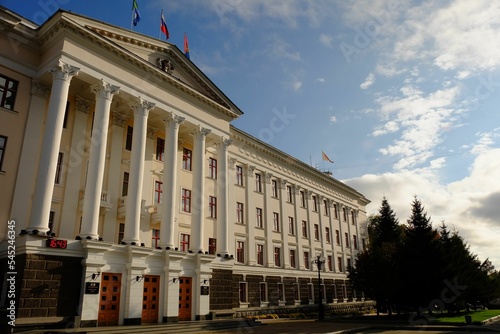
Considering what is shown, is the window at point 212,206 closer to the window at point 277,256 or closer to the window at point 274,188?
the window at point 277,256

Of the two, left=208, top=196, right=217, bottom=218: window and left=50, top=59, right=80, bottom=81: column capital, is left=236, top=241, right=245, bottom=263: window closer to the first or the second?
left=208, top=196, right=217, bottom=218: window

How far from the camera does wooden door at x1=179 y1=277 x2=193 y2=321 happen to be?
22141 mm

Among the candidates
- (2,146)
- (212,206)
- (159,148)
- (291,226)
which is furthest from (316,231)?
(2,146)

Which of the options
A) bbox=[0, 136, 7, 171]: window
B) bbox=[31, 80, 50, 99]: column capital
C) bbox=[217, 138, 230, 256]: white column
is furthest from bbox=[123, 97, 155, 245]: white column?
bbox=[217, 138, 230, 256]: white column

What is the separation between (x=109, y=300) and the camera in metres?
18.6

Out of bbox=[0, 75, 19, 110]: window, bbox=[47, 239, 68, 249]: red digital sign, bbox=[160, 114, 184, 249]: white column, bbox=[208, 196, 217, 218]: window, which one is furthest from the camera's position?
bbox=[208, 196, 217, 218]: window

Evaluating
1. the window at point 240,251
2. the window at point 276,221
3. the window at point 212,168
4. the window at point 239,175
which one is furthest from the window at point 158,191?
the window at point 276,221

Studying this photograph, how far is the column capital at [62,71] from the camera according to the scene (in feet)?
61.0

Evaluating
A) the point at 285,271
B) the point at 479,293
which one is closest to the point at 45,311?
the point at 285,271

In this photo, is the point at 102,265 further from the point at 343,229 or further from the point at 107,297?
the point at 343,229

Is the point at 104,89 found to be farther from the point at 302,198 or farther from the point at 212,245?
the point at 302,198

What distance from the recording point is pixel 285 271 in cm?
3488

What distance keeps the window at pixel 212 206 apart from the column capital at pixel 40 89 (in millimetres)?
13604

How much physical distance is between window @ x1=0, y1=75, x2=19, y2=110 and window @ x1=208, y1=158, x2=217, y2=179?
48.1ft
